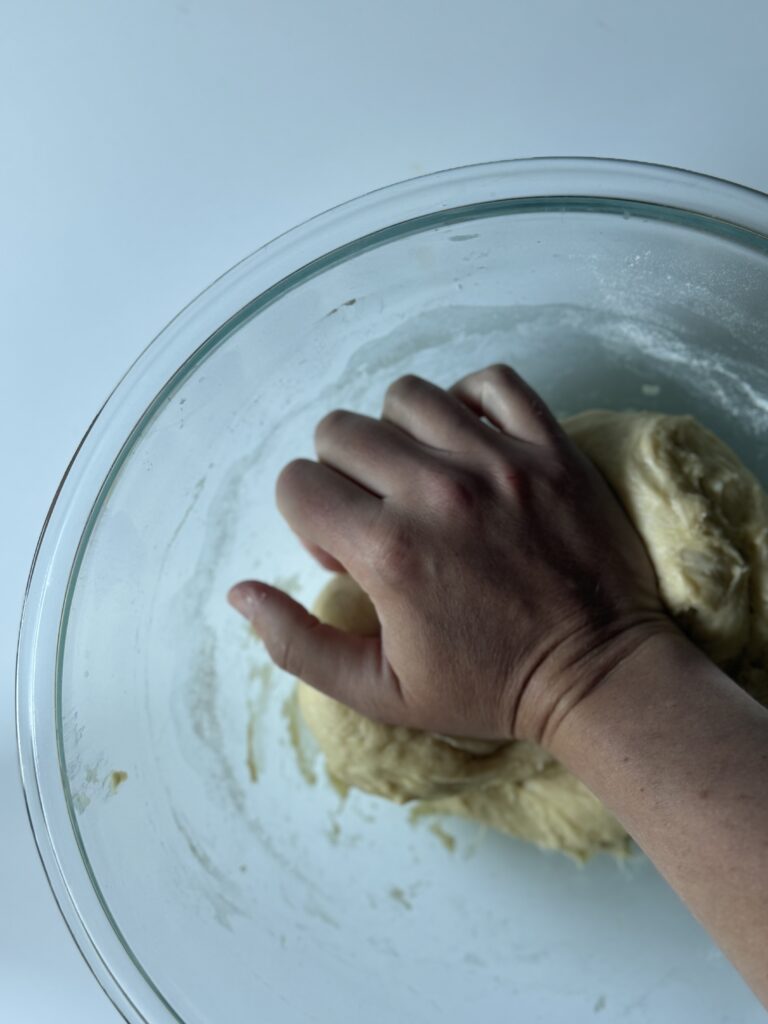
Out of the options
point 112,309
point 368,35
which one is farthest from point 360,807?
point 368,35

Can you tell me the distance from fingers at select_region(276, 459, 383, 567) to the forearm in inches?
8.3

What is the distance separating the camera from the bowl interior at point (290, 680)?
2.30ft

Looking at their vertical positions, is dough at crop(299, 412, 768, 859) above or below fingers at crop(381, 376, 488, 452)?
below

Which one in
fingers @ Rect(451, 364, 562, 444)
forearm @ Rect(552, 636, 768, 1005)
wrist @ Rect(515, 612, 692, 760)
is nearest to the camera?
forearm @ Rect(552, 636, 768, 1005)

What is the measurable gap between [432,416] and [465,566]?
14cm

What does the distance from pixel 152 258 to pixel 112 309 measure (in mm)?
59

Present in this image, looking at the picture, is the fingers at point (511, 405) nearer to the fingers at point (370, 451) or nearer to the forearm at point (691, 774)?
the fingers at point (370, 451)

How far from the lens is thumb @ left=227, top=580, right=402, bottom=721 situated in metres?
0.71

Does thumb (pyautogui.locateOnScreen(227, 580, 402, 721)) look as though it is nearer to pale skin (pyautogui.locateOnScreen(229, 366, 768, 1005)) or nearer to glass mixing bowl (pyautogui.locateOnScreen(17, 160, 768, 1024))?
pale skin (pyautogui.locateOnScreen(229, 366, 768, 1005))

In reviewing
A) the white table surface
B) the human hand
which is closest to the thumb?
the human hand

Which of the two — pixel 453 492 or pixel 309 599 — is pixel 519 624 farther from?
pixel 309 599

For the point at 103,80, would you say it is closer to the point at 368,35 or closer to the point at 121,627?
the point at 368,35

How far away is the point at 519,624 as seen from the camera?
0.65m

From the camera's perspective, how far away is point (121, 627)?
2.44ft
